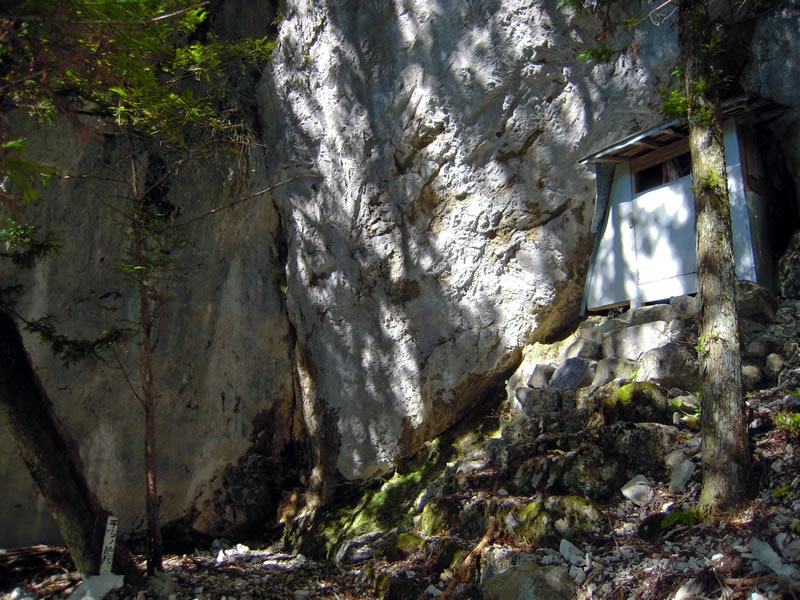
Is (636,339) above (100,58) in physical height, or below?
below

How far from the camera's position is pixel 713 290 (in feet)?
16.6

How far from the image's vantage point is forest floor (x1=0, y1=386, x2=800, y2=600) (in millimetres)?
4055

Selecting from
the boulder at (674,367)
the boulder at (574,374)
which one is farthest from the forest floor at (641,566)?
the boulder at (574,374)

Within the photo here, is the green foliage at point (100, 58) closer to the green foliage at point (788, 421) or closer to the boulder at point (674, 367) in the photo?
the boulder at point (674, 367)

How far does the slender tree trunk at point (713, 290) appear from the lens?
4.78 metres

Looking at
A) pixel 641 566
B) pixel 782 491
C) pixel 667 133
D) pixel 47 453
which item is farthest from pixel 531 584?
pixel 667 133

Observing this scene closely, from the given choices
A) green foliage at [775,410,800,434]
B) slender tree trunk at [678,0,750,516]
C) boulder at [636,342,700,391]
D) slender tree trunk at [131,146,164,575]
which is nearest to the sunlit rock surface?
boulder at [636,342,700,391]

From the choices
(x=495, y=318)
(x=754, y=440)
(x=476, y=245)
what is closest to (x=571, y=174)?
(x=476, y=245)

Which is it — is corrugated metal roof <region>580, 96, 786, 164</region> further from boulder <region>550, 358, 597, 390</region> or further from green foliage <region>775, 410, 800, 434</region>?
green foliage <region>775, 410, 800, 434</region>

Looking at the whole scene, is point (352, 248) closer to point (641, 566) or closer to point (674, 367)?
point (674, 367)

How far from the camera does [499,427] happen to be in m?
8.52

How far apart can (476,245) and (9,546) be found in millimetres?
8019

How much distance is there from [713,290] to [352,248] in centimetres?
620

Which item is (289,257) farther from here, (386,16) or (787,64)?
(787,64)
